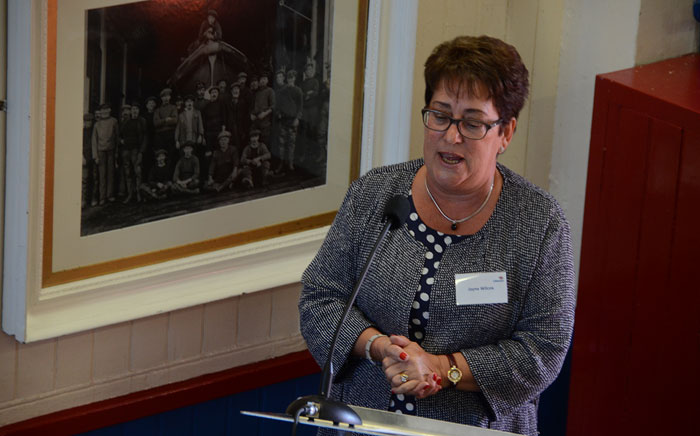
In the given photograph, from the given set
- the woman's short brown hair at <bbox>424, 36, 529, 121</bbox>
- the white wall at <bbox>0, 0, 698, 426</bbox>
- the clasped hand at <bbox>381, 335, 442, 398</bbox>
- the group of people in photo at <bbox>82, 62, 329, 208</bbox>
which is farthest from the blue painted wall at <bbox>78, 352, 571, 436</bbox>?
the woman's short brown hair at <bbox>424, 36, 529, 121</bbox>

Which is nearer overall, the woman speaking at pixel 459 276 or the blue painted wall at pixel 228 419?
the woman speaking at pixel 459 276

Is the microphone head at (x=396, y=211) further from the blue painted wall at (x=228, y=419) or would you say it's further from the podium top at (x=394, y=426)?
the blue painted wall at (x=228, y=419)

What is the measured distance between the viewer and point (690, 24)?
3.22 metres

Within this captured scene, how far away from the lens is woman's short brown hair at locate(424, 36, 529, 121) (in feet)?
6.98

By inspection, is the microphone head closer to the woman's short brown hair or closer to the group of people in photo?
the woman's short brown hair

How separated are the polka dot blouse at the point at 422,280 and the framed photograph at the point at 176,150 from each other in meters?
0.80

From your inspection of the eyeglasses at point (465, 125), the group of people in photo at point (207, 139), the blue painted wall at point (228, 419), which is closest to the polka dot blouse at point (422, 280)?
the eyeglasses at point (465, 125)

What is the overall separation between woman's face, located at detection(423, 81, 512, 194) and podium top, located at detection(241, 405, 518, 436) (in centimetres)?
61

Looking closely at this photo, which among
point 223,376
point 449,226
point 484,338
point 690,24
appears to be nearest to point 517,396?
point 484,338

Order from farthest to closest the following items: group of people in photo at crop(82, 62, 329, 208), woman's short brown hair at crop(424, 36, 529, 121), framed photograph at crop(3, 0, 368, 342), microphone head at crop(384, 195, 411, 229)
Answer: group of people in photo at crop(82, 62, 329, 208) < framed photograph at crop(3, 0, 368, 342) < woman's short brown hair at crop(424, 36, 529, 121) < microphone head at crop(384, 195, 411, 229)

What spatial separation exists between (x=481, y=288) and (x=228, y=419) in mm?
1157

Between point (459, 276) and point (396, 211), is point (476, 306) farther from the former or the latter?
point (396, 211)

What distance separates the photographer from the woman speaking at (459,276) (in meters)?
2.14

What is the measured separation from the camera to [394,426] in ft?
5.51
